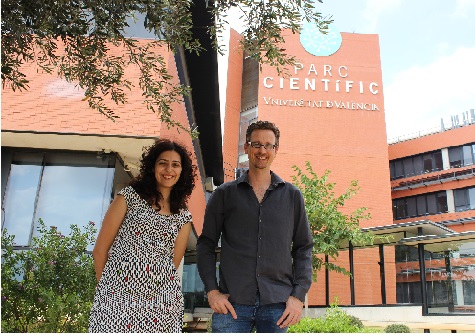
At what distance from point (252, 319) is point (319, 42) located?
35347mm

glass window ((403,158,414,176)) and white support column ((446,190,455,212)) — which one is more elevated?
glass window ((403,158,414,176))

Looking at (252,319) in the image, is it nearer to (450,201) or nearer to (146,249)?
(146,249)

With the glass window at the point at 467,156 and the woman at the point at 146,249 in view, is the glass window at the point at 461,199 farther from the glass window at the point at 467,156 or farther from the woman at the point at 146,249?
the woman at the point at 146,249

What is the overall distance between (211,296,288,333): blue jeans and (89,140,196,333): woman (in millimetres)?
269

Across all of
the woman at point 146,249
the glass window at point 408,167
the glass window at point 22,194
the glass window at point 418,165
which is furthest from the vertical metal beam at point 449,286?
the glass window at point 408,167

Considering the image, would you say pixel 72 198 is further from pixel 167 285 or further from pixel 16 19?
pixel 167 285

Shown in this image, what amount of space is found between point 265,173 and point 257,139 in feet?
0.68

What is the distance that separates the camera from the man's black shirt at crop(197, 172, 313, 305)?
92.8 inches

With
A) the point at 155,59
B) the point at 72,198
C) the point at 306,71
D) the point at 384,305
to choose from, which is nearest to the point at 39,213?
the point at 72,198

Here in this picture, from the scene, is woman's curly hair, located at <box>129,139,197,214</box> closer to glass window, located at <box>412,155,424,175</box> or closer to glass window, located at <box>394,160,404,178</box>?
glass window, located at <box>412,155,424,175</box>

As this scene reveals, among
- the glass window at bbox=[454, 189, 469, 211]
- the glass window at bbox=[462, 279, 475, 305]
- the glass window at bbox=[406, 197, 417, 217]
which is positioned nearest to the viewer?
the glass window at bbox=[462, 279, 475, 305]

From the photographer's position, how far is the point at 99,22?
3.12m

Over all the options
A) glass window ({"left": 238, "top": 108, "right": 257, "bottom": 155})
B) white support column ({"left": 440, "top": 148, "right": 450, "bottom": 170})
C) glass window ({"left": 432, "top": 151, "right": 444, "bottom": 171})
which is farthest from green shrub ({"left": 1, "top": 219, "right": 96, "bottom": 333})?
glass window ({"left": 432, "top": 151, "right": 444, "bottom": 171})

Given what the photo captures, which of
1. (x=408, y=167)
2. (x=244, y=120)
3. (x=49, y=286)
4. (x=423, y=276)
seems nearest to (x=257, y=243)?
(x=49, y=286)
